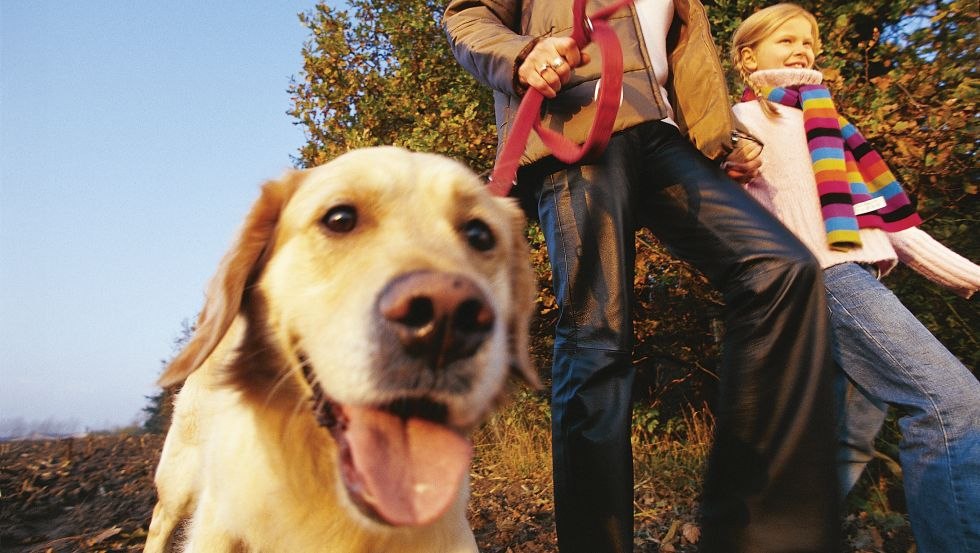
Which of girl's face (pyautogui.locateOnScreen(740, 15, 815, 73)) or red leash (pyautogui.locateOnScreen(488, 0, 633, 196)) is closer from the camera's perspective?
red leash (pyautogui.locateOnScreen(488, 0, 633, 196))

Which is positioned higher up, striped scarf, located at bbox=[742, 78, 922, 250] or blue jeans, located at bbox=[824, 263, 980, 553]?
striped scarf, located at bbox=[742, 78, 922, 250]

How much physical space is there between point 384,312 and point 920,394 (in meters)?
1.93

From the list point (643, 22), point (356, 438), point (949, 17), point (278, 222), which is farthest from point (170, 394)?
point (949, 17)

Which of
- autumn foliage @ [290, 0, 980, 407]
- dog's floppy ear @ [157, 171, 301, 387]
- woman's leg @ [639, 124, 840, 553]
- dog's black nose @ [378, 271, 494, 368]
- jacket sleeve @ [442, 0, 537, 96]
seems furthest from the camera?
autumn foliage @ [290, 0, 980, 407]

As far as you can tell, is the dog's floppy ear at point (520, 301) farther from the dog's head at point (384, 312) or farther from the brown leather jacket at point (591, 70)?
the brown leather jacket at point (591, 70)

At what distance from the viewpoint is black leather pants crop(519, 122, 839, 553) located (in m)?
1.72

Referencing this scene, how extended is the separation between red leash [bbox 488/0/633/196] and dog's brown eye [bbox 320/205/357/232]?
1.72 feet

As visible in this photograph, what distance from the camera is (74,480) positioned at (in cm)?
495

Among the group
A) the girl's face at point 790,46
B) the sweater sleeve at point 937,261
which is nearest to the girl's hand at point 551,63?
the girl's face at point 790,46

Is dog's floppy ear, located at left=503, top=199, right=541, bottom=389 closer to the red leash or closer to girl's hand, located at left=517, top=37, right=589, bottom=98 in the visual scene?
the red leash

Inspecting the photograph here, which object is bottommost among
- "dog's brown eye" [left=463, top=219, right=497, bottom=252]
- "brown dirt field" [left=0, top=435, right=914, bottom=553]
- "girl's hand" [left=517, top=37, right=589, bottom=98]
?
"brown dirt field" [left=0, top=435, right=914, bottom=553]

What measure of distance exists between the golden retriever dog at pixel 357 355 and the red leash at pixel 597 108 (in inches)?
6.3

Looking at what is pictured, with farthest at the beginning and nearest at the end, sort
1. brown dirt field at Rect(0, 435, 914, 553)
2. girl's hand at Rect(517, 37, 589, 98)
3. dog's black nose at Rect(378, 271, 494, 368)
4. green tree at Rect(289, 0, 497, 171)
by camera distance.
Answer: green tree at Rect(289, 0, 497, 171) → brown dirt field at Rect(0, 435, 914, 553) → girl's hand at Rect(517, 37, 589, 98) → dog's black nose at Rect(378, 271, 494, 368)

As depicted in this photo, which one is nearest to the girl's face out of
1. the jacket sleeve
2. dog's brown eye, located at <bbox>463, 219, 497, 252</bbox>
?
the jacket sleeve
